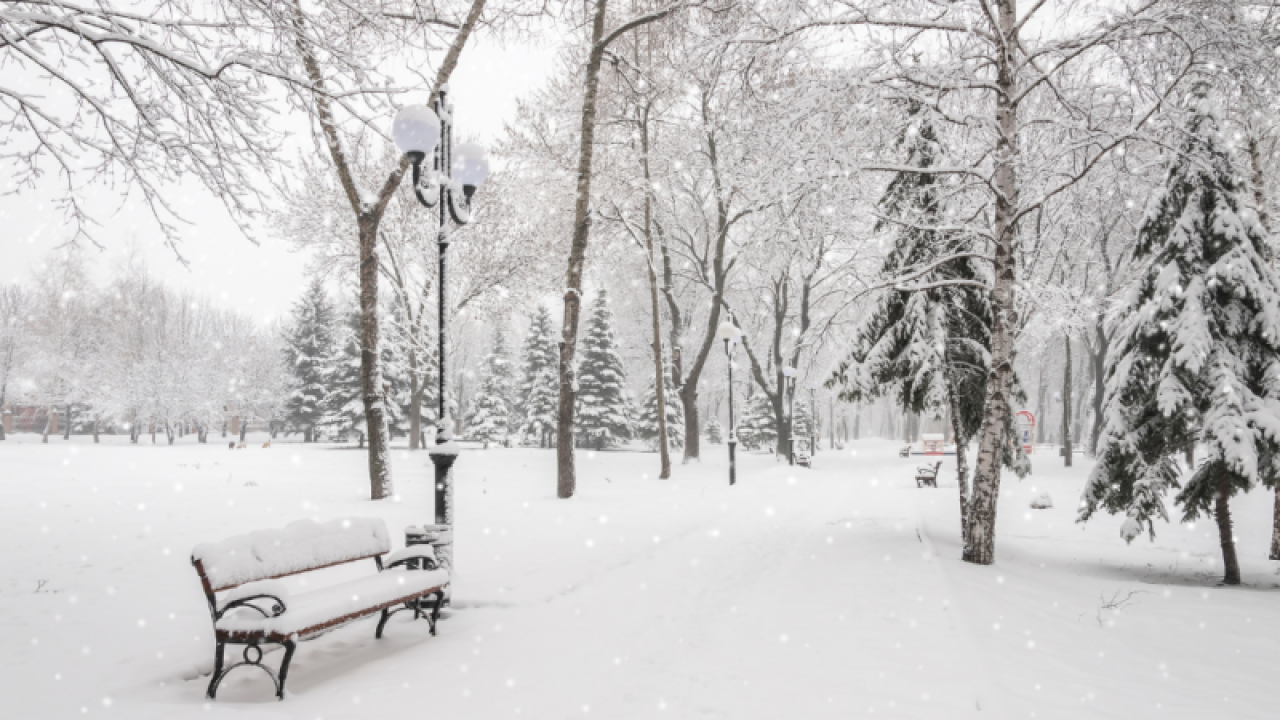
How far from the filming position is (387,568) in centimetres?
573

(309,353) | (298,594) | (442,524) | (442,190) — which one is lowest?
(298,594)

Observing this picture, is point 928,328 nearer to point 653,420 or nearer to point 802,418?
point 653,420

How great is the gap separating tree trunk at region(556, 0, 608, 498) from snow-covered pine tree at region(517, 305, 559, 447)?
2656cm

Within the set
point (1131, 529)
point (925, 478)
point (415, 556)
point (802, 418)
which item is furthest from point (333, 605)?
point (802, 418)

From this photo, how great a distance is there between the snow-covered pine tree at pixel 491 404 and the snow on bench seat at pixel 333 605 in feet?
119

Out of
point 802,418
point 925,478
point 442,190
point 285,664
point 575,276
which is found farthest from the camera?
point 802,418

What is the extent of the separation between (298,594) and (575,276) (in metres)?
9.27

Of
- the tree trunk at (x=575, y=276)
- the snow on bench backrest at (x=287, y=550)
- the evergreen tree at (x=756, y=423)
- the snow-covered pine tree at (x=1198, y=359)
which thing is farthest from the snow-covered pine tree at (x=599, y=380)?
the snow on bench backrest at (x=287, y=550)

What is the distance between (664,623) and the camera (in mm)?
5676

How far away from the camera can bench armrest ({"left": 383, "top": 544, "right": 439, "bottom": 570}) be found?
226 inches

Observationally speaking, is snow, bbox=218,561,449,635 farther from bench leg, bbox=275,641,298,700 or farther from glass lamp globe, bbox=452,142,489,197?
glass lamp globe, bbox=452,142,489,197

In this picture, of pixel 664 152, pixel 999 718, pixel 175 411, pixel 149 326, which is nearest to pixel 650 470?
pixel 664 152

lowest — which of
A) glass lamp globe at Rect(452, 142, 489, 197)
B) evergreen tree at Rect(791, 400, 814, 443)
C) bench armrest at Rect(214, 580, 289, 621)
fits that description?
evergreen tree at Rect(791, 400, 814, 443)

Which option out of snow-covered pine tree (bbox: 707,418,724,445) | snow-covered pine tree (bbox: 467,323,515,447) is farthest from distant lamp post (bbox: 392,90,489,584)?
snow-covered pine tree (bbox: 707,418,724,445)
